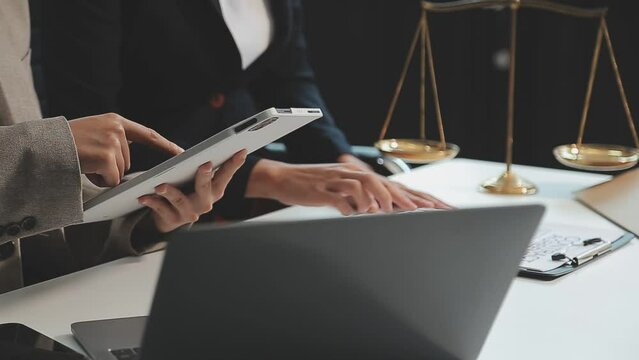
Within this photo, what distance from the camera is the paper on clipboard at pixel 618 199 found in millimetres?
1441

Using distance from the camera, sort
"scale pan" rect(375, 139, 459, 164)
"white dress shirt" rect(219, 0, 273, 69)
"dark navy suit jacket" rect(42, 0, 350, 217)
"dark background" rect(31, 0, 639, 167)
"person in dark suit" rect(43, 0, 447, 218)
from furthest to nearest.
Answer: "dark background" rect(31, 0, 639, 167) < "white dress shirt" rect(219, 0, 273, 69) < "scale pan" rect(375, 139, 459, 164) < "dark navy suit jacket" rect(42, 0, 350, 217) < "person in dark suit" rect(43, 0, 447, 218)

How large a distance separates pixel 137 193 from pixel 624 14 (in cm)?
219

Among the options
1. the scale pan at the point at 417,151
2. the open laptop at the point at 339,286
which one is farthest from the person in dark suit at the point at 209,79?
the open laptop at the point at 339,286

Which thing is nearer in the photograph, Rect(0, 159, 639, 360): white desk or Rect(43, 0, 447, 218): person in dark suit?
Rect(0, 159, 639, 360): white desk

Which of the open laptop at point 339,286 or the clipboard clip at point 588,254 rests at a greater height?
the open laptop at point 339,286

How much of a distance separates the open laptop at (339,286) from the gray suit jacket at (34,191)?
426mm

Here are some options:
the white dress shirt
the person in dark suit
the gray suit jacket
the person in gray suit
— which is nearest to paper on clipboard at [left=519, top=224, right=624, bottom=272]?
the person in dark suit

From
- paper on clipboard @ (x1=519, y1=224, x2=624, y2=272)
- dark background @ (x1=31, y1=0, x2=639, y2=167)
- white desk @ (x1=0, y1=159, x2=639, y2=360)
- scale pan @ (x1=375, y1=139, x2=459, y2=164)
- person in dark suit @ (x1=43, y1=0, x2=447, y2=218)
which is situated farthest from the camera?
dark background @ (x1=31, y1=0, x2=639, y2=167)

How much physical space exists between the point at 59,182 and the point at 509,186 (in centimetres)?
96

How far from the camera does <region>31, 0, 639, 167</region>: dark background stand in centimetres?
289

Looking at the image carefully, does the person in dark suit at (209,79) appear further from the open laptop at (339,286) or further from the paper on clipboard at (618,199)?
the open laptop at (339,286)

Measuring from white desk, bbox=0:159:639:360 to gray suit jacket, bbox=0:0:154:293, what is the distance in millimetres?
72

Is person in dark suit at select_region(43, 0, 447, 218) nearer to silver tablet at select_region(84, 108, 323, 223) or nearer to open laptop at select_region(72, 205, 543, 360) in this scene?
silver tablet at select_region(84, 108, 323, 223)

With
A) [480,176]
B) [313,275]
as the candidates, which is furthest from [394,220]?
[480,176]
